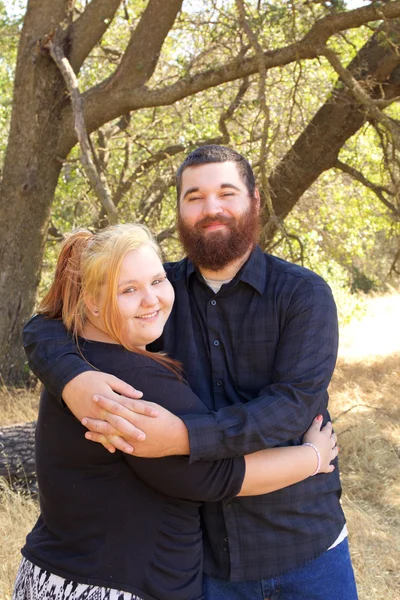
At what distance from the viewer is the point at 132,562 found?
2.05 metres

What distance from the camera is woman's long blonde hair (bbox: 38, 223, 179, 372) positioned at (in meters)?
2.21

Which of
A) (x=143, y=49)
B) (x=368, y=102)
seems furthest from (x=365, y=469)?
(x=143, y=49)

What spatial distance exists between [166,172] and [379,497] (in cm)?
534

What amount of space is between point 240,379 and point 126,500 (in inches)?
24.4

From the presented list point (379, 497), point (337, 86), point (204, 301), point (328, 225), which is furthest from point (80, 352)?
point (328, 225)

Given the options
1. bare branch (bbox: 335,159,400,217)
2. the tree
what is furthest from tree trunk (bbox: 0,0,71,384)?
bare branch (bbox: 335,159,400,217)

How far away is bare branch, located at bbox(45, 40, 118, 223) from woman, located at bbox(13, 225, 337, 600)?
318 cm

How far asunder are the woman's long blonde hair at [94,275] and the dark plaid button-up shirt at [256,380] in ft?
0.27

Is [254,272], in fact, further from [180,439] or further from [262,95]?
[262,95]

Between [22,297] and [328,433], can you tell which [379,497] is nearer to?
[328,433]

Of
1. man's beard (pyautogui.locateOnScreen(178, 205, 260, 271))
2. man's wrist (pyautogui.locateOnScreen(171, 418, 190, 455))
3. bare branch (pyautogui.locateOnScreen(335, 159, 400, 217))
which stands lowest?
man's wrist (pyautogui.locateOnScreen(171, 418, 190, 455))

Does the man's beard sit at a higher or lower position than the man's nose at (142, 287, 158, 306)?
higher

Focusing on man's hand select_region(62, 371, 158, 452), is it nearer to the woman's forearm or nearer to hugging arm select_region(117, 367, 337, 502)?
hugging arm select_region(117, 367, 337, 502)

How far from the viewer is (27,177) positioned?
7.45 metres
